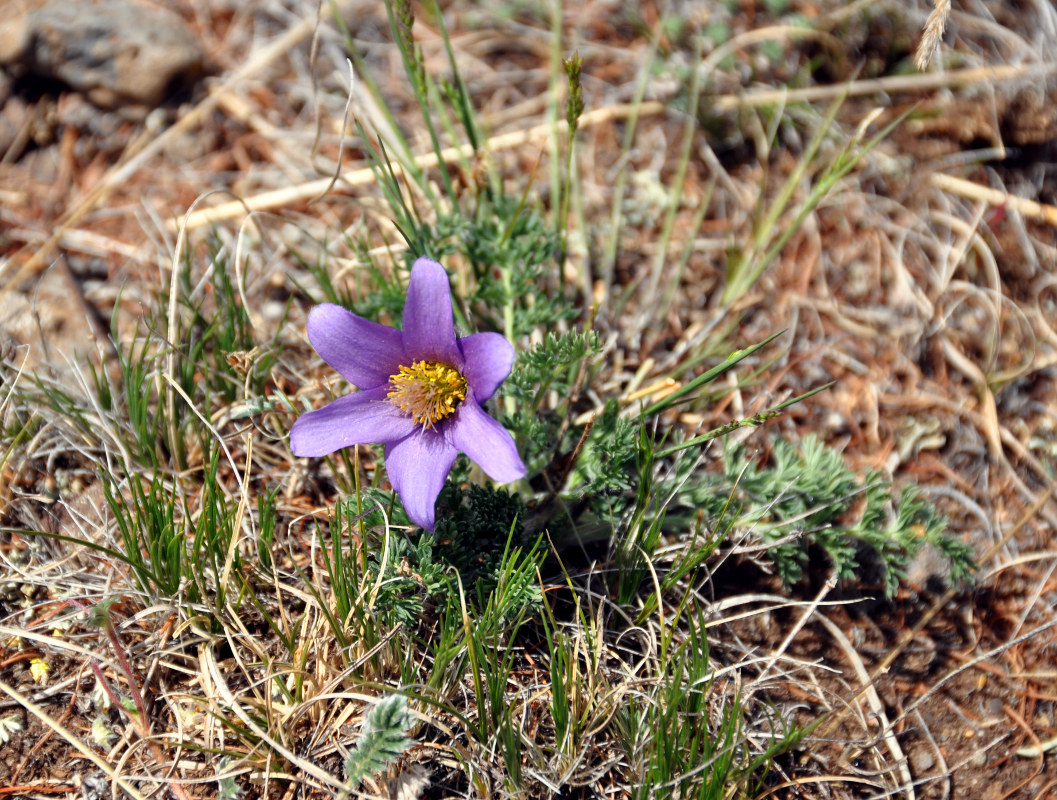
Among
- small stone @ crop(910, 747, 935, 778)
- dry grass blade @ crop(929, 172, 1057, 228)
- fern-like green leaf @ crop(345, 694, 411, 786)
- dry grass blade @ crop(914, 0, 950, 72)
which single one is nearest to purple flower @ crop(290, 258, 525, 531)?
fern-like green leaf @ crop(345, 694, 411, 786)

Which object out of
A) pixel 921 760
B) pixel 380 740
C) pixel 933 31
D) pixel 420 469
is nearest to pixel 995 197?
pixel 933 31

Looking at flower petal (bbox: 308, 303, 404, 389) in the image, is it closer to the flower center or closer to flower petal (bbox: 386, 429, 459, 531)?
the flower center

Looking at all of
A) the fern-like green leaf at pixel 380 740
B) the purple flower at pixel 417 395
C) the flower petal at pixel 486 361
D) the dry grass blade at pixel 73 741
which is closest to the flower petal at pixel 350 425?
the purple flower at pixel 417 395

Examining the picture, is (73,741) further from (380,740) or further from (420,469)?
(420,469)

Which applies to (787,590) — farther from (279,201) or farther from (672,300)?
(279,201)

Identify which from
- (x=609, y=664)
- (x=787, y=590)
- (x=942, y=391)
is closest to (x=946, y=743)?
(x=787, y=590)

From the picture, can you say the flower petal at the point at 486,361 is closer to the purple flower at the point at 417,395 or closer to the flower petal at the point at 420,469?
the purple flower at the point at 417,395
